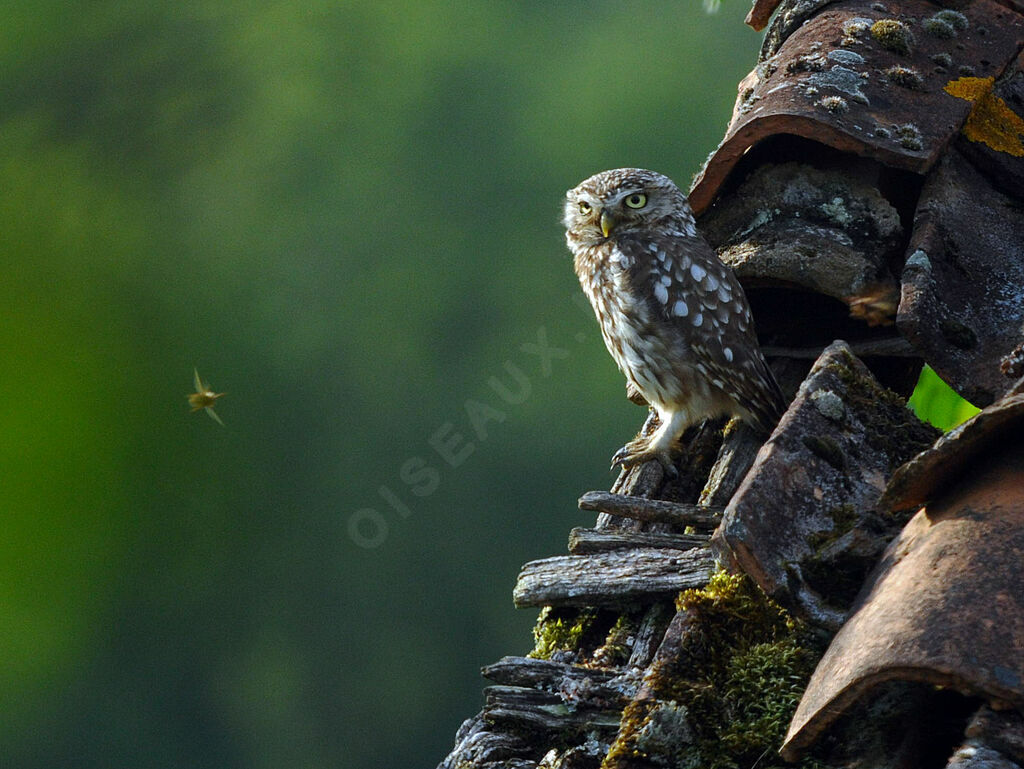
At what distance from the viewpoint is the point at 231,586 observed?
11.7 m

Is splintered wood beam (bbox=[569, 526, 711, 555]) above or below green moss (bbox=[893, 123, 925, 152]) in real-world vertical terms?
below

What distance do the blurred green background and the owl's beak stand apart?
6647mm

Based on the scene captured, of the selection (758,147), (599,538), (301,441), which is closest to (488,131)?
(301,441)

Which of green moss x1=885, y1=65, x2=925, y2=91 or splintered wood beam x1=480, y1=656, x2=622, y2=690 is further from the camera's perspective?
green moss x1=885, y1=65, x2=925, y2=91

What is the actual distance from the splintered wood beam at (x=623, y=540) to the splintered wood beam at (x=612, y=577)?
0.06 feet

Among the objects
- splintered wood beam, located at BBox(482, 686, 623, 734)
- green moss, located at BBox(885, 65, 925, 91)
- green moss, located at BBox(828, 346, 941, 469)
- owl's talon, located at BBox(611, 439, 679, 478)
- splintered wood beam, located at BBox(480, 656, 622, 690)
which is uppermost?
green moss, located at BBox(885, 65, 925, 91)

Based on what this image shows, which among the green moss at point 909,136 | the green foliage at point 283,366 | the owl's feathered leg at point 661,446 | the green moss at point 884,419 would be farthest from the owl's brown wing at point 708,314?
the green foliage at point 283,366

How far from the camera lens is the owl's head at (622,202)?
3.79 meters

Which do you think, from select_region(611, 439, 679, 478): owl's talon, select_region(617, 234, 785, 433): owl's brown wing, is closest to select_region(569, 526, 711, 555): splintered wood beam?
select_region(611, 439, 679, 478): owl's talon

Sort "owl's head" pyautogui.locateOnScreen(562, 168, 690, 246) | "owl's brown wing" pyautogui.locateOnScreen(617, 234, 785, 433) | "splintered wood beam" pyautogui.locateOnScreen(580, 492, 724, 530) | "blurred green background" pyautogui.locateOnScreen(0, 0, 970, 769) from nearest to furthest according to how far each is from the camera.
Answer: "splintered wood beam" pyautogui.locateOnScreen(580, 492, 724, 530) → "owl's brown wing" pyautogui.locateOnScreen(617, 234, 785, 433) → "owl's head" pyautogui.locateOnScreen(562, 168, 690, 246) → "blurred green background" pyautogui.locateOnScreen(0, 0, 970, 769)

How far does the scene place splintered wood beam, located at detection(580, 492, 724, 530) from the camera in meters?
2.43

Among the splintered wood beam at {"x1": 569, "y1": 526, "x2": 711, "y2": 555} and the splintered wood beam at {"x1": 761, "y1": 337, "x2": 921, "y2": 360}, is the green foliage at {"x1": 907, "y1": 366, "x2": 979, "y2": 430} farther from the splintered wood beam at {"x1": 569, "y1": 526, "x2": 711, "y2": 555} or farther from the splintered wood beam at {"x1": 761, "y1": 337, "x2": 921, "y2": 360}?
the splintered wood beam at {"x1": 569, "y1": 526, "x2": 711, "y2": 555}

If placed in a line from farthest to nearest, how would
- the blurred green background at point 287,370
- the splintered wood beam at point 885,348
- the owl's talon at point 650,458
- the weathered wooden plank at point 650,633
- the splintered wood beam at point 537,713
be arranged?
the blurred green background at point 287,370, the owl's talon at point 650,458, the splintered wood beam at point 885,348, the weathered wooden plank at point 650,633, the splintered wood beam at point 537,713

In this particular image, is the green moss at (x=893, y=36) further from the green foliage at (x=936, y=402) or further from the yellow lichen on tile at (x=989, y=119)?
the green foliage at (x=936, y=402)
